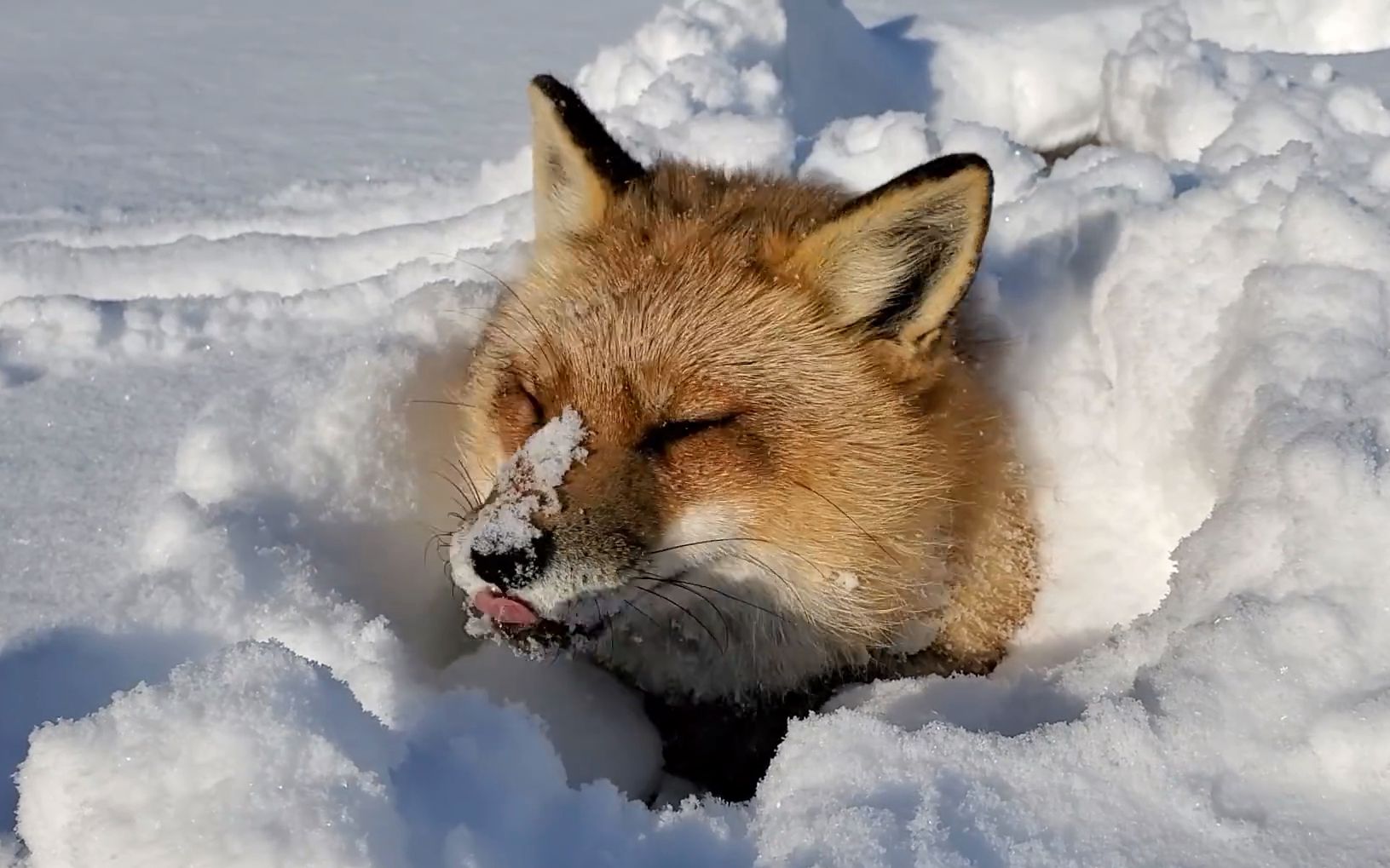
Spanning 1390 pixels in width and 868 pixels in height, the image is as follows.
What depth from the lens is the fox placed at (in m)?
2.23

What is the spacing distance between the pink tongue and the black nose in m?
0.09

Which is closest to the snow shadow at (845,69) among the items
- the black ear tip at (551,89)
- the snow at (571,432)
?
the snow at (571,432)

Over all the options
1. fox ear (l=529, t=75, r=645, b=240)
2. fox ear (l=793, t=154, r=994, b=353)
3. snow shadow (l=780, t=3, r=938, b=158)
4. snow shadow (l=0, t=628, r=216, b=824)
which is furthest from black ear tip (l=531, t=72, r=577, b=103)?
snow shadow (l=780, t=3, r=938, b=158)

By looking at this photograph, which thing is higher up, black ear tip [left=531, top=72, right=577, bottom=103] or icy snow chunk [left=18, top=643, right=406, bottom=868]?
black ear tip [left=531, top=72, right=577, bottom=103]

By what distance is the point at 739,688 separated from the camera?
2.75m

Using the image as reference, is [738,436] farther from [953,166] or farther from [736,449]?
[953,166]

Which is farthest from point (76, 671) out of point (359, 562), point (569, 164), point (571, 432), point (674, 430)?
point (569, 164)

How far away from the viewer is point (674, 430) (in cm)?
238

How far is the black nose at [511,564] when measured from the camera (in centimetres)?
200

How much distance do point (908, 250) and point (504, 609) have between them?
1.19 meters

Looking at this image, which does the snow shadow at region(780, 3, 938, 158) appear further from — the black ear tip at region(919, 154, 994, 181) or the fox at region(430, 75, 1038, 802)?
the black ear tip at region(919, 154, 994, 181)

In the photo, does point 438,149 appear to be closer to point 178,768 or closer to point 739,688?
point 739,688

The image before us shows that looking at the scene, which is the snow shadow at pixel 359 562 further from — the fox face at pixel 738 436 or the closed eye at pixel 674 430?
the closed eye at pixel 674 430

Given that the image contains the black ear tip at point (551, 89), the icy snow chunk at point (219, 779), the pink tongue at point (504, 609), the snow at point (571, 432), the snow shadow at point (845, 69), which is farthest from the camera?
the snow shadow at point (845, 69)
